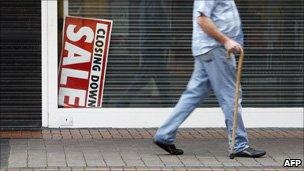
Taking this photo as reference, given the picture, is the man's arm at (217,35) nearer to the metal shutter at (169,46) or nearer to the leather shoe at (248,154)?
the leather shoe at (248,154)

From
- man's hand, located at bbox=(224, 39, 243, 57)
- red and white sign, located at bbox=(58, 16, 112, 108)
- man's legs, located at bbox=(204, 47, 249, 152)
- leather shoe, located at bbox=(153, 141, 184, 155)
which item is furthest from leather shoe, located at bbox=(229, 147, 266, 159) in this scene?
red and white sign, located at bbox=(58, 16, 112, 108)

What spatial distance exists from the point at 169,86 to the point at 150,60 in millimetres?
385

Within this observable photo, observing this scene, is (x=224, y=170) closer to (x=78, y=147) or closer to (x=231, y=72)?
(x=231, y=72)

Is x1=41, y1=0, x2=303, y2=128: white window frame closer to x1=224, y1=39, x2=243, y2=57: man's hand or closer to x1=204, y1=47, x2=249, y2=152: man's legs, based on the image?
x1=204, y1=47, x2=249, y2=152: man's legs

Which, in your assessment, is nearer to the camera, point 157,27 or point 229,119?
point 229,119

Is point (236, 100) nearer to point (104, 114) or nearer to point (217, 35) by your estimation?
point (217, 35)

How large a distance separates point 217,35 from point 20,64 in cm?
289

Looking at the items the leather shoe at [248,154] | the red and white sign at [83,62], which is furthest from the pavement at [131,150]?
the red and white sign at [83,62]

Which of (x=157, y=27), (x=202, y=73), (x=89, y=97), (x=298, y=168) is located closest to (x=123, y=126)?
(x=89, y=97)

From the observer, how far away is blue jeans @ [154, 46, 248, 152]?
7234 mm

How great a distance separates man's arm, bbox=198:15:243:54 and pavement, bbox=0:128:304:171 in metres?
1.06

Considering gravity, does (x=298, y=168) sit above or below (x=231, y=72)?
below

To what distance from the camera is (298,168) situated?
7105 millimetres

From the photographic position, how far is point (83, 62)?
30.2 feet
